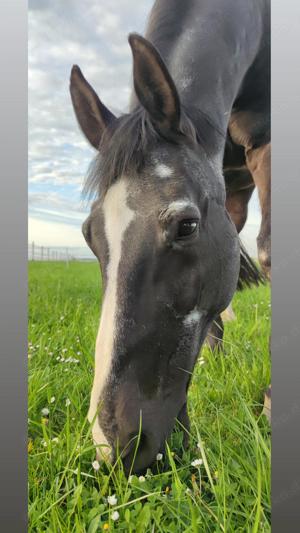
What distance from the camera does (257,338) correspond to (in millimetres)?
1932

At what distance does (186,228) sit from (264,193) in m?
0.70

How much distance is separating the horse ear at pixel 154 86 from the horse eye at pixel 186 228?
0.29 metres

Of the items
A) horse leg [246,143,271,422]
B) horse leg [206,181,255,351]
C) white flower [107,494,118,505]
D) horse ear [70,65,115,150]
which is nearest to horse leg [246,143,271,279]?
horse leg [246,143,271,422]

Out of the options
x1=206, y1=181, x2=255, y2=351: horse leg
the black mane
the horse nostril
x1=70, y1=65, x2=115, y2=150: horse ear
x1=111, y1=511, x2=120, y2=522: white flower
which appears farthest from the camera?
x1=206, y1=181, x2=255, y2=351: horse leg

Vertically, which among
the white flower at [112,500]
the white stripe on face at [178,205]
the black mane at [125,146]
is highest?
the black mane at [125,146]

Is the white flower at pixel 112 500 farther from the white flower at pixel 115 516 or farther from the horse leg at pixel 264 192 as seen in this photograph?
the horse leg at pixel 264 192

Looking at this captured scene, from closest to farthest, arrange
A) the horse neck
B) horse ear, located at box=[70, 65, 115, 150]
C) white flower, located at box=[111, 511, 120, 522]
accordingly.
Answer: white flower, located at box=[111, 511, 120, 522], horse ear, located at box=[70, 65, 115, 150], the horse neck

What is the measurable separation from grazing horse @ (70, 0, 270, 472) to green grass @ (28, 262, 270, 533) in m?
0.08

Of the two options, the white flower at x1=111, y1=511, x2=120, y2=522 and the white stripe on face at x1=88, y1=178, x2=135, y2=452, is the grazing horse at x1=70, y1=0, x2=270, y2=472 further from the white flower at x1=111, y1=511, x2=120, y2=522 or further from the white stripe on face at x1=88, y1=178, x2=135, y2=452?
the white flower at x1=111, y1=511, x2=120, y2=522

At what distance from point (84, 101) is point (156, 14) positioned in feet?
1.85

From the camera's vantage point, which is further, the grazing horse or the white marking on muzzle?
the white marking on muzzle

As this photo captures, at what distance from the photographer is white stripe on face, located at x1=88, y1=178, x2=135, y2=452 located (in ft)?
3.43

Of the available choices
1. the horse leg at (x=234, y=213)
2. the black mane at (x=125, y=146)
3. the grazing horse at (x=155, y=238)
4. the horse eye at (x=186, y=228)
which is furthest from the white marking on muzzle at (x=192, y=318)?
the horse leg at (x=234, y=213)

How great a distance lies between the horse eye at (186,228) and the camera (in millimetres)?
1117
